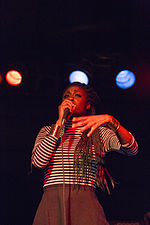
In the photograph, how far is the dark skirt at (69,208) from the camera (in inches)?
55.5

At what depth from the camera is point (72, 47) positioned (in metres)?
2.81

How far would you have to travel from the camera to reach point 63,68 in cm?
279

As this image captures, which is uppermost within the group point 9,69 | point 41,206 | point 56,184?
point 9,69

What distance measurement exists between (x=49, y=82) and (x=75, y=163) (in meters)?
1.38

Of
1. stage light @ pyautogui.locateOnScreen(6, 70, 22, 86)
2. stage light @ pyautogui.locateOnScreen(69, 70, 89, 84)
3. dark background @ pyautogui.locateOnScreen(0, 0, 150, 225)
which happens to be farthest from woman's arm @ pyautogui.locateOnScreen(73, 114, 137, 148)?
stage light @ pyautogui.locateOnScreen(6, 70, 22, 86)

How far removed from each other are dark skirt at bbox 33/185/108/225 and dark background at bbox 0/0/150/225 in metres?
1.04

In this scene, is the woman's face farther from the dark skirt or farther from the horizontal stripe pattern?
the dark skirt

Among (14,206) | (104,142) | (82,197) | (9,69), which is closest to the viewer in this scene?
(82,197)

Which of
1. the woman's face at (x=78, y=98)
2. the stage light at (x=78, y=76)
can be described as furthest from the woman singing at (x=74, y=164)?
the stage light at (x=78, y=76)

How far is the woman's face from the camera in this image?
188cm

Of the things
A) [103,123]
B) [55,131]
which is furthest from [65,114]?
[103,123]

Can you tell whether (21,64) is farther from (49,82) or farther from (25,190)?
(25,190)

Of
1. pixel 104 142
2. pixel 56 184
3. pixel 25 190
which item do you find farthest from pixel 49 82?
pixel 56 184

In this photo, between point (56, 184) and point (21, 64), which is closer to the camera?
point (56, 184)
